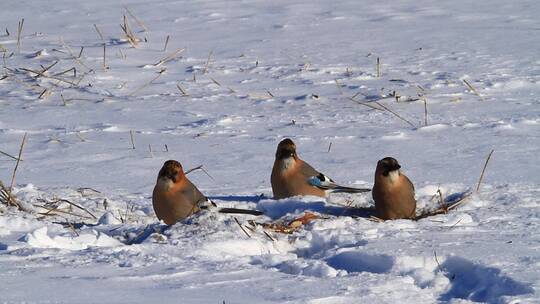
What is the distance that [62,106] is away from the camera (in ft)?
32.5

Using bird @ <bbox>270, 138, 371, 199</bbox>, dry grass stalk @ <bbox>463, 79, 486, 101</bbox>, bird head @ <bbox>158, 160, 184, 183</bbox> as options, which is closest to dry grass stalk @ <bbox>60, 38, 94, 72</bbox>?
dry grass stalk @ <bbox>463, 79, 486, 101</bbox>

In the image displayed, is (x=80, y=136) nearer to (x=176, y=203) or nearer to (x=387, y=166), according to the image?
(x=176, y=203)

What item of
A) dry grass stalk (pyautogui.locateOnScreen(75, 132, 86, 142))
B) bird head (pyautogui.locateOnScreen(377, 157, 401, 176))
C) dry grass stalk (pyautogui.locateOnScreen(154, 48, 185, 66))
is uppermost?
bird head (pyautogui.locateOnScreen(377, 157, 401, 176))

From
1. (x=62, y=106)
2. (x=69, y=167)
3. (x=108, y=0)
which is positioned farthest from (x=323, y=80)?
(x=108, y=0)

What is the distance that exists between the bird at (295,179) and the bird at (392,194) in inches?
18.0

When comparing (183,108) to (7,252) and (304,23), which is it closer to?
(304,23)

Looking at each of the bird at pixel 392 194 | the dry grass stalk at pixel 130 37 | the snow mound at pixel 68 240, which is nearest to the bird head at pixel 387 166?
the bird at pixel 392 194

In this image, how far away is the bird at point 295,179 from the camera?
6770 millimetres

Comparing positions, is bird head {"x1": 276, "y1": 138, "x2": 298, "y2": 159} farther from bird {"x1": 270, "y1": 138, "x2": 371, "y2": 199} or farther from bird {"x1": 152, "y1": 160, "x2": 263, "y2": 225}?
bird {"x1": 152, "y1": 160, "x2": 263, "y2": 225}

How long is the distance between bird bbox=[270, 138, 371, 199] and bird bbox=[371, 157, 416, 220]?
46 cm

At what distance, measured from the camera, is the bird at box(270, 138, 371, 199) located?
6.77 meters

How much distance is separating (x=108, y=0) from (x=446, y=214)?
10085mm

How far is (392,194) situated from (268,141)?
248cm

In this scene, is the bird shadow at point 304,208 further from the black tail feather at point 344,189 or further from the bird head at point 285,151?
the bird head at point 285,151
